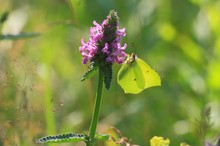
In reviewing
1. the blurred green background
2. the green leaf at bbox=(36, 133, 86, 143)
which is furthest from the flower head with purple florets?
the blurred green background

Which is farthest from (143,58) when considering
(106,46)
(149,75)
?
(106,46)

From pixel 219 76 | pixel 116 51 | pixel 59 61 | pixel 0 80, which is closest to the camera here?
pixel 116 51

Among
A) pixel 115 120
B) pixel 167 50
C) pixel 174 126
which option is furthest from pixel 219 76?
pixel 167 50

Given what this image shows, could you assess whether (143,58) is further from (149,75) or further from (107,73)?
(107,73)

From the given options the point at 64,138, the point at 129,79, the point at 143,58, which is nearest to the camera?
the point at 64,138

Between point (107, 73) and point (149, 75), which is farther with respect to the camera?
point (149, 75)

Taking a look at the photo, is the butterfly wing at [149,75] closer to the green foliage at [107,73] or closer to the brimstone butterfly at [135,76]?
the brimstone butterfly at [135,76]

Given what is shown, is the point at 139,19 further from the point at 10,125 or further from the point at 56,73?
the point at 10,125

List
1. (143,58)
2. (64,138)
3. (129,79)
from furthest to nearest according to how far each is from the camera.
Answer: (143,58), (129,79), (64,138)
